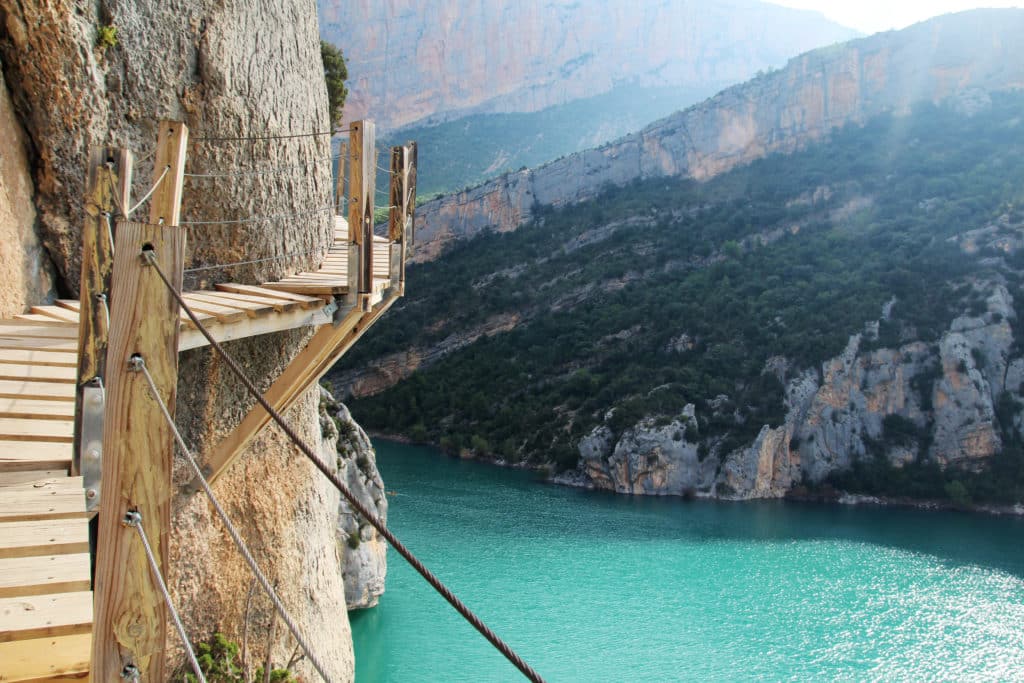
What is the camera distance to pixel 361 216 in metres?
4.23

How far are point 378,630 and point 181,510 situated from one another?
8.55m

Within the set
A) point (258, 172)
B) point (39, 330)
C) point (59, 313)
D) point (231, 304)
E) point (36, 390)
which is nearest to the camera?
point (36, 390)

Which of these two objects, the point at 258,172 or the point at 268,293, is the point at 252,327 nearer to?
the point at 268,293

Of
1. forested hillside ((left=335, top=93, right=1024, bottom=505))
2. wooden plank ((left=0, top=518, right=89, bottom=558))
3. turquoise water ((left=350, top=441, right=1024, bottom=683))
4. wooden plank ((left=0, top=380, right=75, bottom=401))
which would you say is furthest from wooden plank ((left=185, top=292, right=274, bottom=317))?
forested hillside ((left=335, top=93, right=1024, bottom=505))

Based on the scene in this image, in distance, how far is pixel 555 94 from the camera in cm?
7425

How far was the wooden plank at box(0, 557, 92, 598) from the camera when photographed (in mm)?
1481

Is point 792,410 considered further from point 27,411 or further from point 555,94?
point 555,94

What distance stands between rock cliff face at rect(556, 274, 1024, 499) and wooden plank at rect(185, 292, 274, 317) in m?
21.9

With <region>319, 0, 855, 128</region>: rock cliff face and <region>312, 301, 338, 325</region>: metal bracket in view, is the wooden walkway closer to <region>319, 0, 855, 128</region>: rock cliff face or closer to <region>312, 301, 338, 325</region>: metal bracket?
<region>312, 301, 338, 325</region>: metal bracket

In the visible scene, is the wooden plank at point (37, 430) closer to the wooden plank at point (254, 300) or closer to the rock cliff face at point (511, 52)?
the wooden plank at point (254, 300)

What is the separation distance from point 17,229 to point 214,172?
3.59 feet

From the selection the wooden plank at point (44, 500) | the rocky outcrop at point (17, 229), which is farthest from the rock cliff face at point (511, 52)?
the wooden plank at point (44, 500)

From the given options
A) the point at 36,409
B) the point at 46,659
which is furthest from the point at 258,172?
the point at 46,659

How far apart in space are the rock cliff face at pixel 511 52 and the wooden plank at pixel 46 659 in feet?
230
